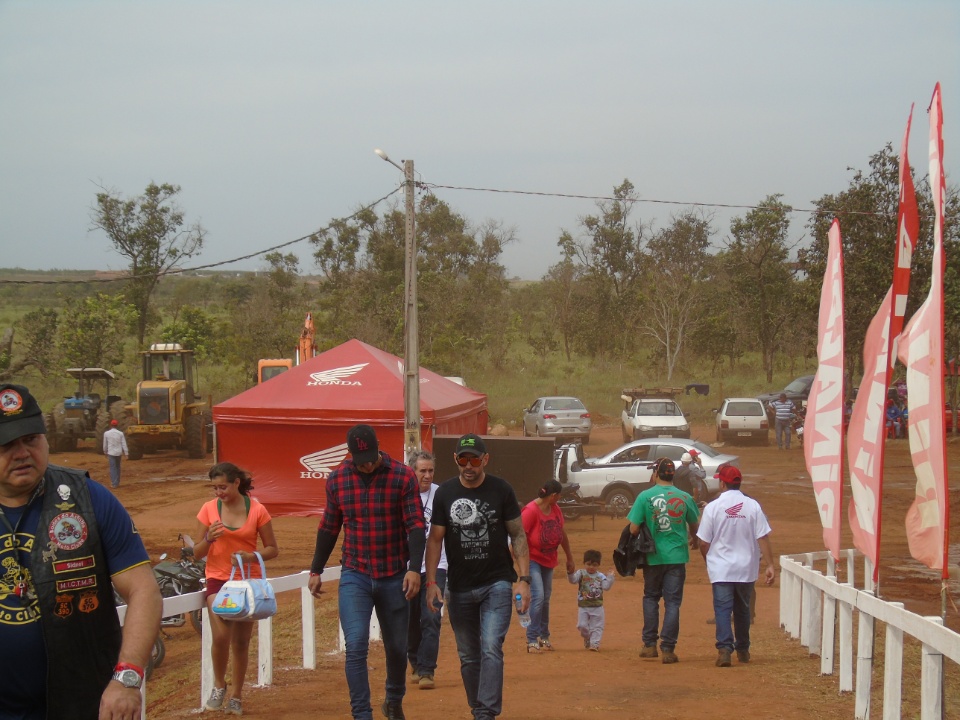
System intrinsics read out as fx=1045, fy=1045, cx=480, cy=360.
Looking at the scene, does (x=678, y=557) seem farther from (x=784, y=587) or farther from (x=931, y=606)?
(x=931, y=606)

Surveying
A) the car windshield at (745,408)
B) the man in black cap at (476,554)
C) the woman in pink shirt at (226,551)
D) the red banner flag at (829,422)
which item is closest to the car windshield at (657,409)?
the car windshield at (745,408)

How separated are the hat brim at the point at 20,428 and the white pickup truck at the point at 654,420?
26354mm

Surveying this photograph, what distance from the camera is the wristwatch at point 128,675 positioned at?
3.09 meters

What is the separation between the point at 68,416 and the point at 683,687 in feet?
91.6

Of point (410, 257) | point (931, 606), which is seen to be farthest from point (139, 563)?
point (410, 257)

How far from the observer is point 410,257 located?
1655 centimetres

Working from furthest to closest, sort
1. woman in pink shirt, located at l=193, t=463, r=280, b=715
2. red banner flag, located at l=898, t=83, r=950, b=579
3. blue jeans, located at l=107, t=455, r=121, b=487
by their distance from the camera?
1. blue jeans, located at l=107, t=455, r=121, b=487
2. woman in pink shirt, located at l=193, t=463, r=280, b=715
3. red banner flag, located at l=898, t=83, r=950, b=579

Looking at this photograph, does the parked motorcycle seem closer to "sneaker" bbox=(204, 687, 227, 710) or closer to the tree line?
"sneaker" bbox=(204, 687, 227, 710)

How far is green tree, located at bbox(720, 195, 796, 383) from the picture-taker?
48.9m

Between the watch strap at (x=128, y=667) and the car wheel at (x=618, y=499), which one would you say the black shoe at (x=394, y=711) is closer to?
the watch strap at (x=128, y=667)

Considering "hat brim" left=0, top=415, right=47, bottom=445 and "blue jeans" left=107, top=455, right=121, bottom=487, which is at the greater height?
"hat brim" left=0, top=415, right=47, bottom=445

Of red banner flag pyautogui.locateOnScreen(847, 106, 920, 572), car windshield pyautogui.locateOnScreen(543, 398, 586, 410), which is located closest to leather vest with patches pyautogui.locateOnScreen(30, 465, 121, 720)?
red banner flag pyautogui.locateOnScreen(847, 106, 920, 572)

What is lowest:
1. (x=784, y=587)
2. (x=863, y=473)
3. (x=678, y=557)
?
(x=784, y=587)

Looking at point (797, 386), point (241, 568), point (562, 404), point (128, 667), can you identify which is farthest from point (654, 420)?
point (128, 667)
